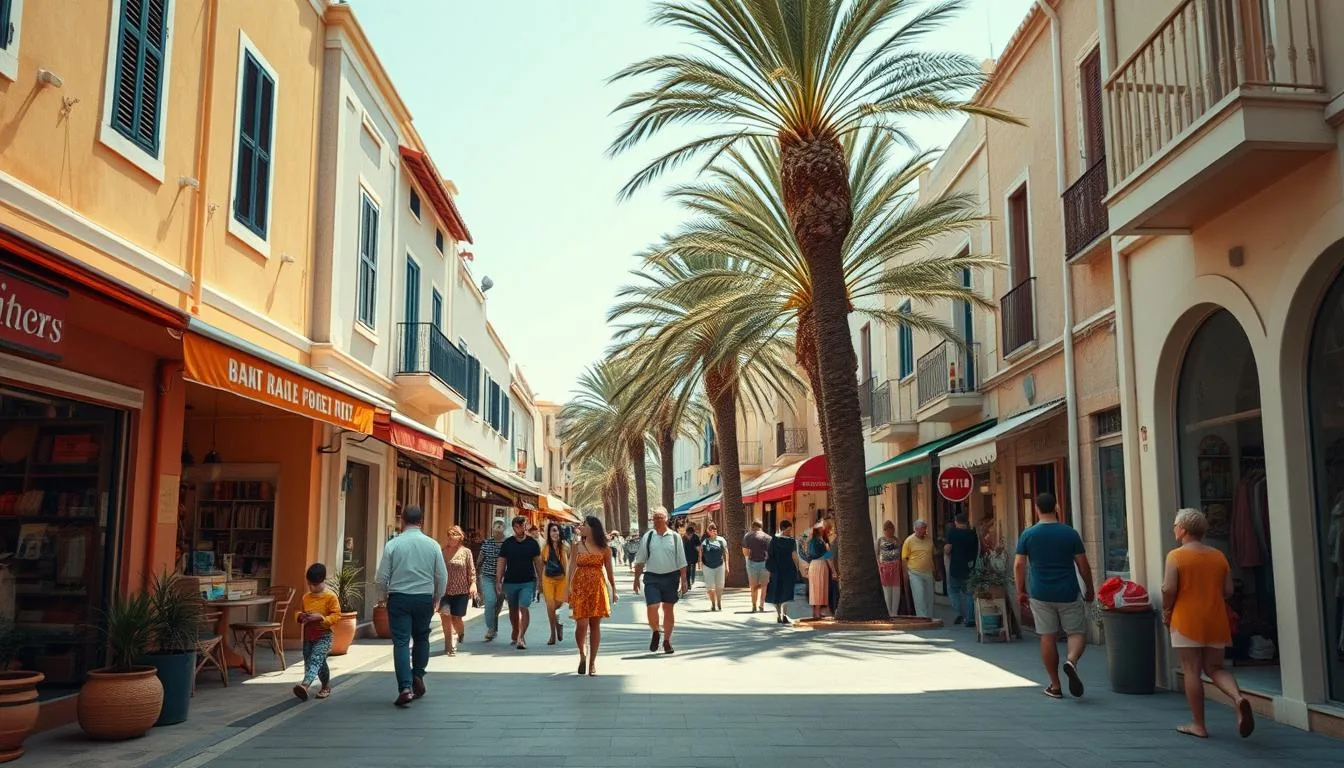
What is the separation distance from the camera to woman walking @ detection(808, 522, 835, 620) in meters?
17.8

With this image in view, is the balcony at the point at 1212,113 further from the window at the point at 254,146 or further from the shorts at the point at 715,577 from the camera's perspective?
the shorts at the point at 715,577

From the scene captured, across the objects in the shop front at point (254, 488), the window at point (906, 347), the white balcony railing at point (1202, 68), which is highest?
the window at point (906, 347)

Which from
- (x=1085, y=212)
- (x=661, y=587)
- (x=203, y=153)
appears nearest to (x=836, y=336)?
(x=1085, y=212)

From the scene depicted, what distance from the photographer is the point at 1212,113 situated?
8133 millimetres

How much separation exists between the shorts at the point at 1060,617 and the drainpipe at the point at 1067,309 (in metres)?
5.13

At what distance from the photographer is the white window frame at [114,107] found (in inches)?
343

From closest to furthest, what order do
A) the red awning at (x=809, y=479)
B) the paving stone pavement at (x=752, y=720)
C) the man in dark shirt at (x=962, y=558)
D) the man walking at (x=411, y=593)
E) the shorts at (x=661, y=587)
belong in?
the paving stone pavement at (x=752, y=720), the man walking at (x=411, y=593), the shorts at (x=661, y=587), the man in dark shirt at (x=962, y=558), the red awning at (x=809, y=479)

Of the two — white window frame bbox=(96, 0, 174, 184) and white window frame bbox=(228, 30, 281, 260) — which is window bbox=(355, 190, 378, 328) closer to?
white window frame bbox=(228, 30, 281, 260)

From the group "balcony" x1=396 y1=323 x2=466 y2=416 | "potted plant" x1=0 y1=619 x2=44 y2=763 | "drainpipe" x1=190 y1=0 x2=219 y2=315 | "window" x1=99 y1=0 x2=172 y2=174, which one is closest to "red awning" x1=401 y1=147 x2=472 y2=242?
"balcony" x1=396 y1=323 x2=466 y2=416

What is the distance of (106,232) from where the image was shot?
8.70m

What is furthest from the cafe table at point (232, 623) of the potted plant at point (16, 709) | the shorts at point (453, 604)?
the potted plant at point (16, 709)

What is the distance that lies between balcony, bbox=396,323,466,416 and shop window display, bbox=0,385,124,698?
8.76 metres

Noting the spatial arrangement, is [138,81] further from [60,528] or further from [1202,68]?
[1202,68]

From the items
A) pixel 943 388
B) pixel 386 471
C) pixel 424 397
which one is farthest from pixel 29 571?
pixel 943 388
